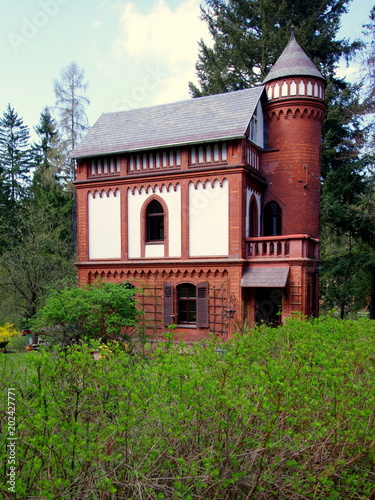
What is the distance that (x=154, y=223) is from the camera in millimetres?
16422

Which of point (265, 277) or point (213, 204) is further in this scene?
point (213, 204)

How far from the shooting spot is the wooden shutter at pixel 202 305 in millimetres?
14812

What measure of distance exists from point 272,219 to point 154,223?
4344 mm

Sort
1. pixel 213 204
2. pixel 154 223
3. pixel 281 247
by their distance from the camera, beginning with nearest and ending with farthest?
pixel 281 247, pixel 213 204, pixel 154 223

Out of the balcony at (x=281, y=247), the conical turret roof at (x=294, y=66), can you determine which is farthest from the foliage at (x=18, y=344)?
the conical turret roof at (x=294, y=66)

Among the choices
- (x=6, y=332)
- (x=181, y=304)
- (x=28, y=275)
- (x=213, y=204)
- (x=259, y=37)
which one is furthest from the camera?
(x=259, y=37)

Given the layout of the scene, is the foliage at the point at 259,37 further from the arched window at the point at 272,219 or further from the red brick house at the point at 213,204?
the arched window at the point at 272,219

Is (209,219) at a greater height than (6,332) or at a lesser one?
greater

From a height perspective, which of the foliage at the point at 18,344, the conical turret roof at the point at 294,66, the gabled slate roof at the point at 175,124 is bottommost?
the foliage at the point at 18,344

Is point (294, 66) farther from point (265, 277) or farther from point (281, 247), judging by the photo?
point (265, 277)

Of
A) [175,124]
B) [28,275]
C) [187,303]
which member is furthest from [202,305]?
[28,275]

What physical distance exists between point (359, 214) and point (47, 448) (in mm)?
18771

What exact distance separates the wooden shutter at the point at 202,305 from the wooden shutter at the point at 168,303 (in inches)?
41.4

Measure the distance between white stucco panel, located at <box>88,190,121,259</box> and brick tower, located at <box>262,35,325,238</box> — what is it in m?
5.82
